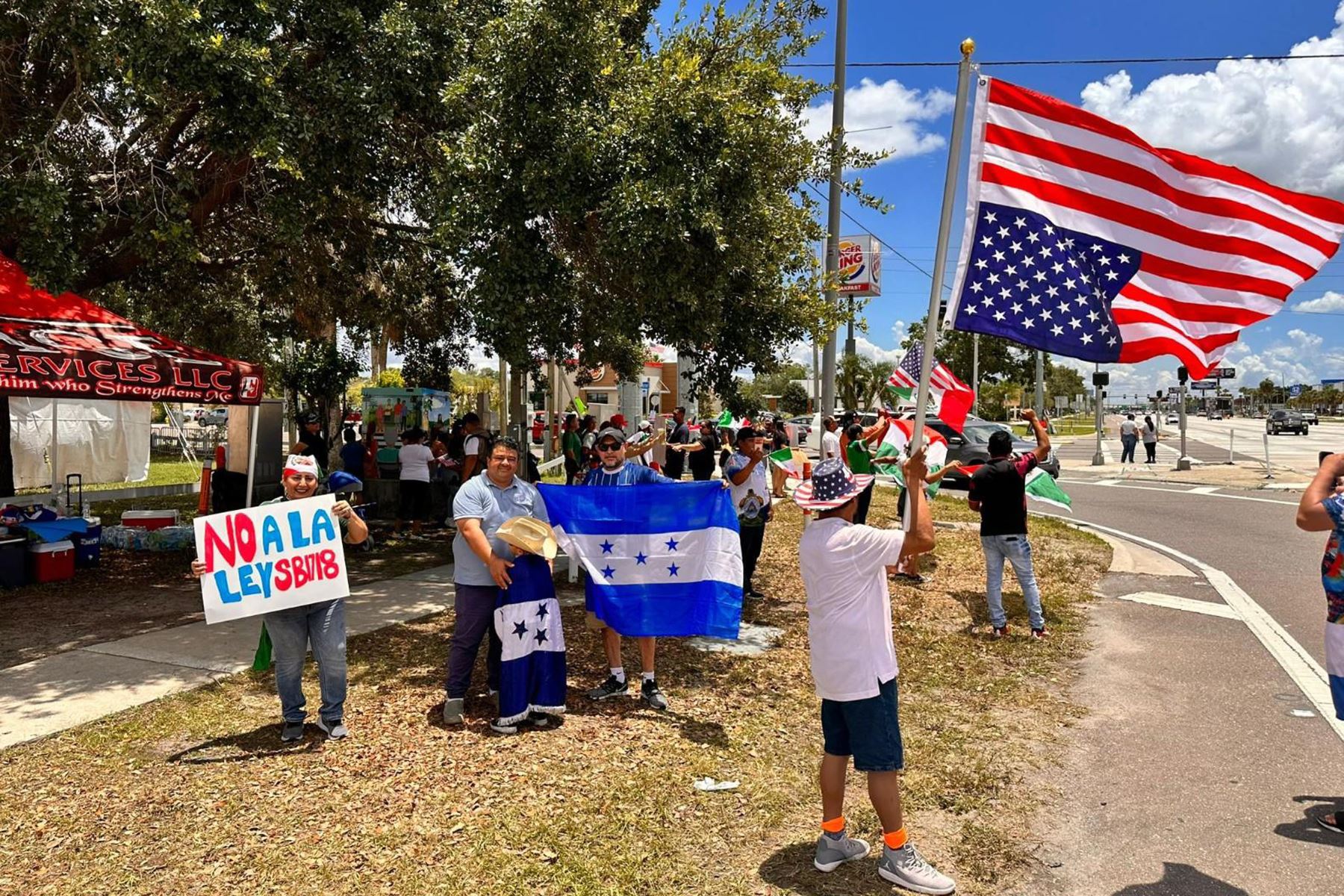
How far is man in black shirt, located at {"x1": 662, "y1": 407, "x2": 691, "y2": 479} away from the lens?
13242 mm

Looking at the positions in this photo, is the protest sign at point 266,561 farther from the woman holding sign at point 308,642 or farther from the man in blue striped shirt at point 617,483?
the man in blue striped shirt at point 617,483

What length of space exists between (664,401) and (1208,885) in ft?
258

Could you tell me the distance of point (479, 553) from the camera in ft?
17.3

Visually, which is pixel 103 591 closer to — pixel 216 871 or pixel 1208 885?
pixel 216 871

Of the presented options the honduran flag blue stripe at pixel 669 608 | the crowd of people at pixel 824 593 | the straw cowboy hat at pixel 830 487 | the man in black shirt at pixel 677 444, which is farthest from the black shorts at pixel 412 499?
the straw cowboy hat at pixel 830 487

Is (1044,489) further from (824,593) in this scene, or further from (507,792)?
(507,792)

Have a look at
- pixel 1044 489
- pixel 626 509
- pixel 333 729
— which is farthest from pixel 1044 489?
pixel 333 729

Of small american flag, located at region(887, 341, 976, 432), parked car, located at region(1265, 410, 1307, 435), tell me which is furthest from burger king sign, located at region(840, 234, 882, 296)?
parked car, located at region(1265, 410, 1307, 435)

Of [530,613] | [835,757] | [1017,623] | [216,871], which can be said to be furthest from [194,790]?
[1017,623]

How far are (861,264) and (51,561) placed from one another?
58.5ft

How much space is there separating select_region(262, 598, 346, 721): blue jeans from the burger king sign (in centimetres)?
998

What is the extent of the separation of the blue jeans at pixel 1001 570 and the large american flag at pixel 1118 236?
321 cm

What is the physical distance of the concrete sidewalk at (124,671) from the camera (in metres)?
5.66

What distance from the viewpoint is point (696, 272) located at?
26.3 ft
